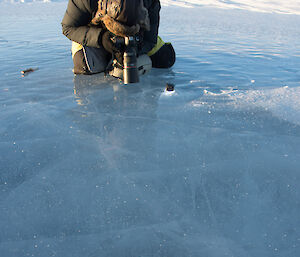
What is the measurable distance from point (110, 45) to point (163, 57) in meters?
0.95

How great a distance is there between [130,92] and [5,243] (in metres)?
1.73

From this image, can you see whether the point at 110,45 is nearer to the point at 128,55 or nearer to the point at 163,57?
the point at 128,55

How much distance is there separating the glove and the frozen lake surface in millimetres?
398

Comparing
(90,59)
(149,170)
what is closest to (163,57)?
(90,59)

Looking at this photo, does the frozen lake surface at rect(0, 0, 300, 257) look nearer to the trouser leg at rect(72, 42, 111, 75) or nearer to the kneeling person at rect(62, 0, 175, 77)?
the trouser leg at rect(72, 42, 111, 75)

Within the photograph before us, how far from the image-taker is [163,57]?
316 cm

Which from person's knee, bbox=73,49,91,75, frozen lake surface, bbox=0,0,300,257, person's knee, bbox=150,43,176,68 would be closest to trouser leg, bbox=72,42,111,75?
person's knee, bbox=73,49,91,75

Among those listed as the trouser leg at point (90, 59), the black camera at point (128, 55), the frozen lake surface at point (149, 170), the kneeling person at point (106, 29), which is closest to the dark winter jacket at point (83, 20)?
the kneeling person at point (106, 29)

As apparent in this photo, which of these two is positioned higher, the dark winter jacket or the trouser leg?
the dark winter jacket

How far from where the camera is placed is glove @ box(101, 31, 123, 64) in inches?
94.7

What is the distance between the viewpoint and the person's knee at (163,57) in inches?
124

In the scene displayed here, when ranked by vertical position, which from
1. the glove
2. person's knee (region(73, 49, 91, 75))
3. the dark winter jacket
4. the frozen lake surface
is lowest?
the frozen lake surface

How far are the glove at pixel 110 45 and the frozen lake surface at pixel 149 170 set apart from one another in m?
0.40

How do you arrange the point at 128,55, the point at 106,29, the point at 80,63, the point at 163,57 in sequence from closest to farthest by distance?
the point at 128,55
the point at 106,29
the point at 80,63
the point at 163,57
